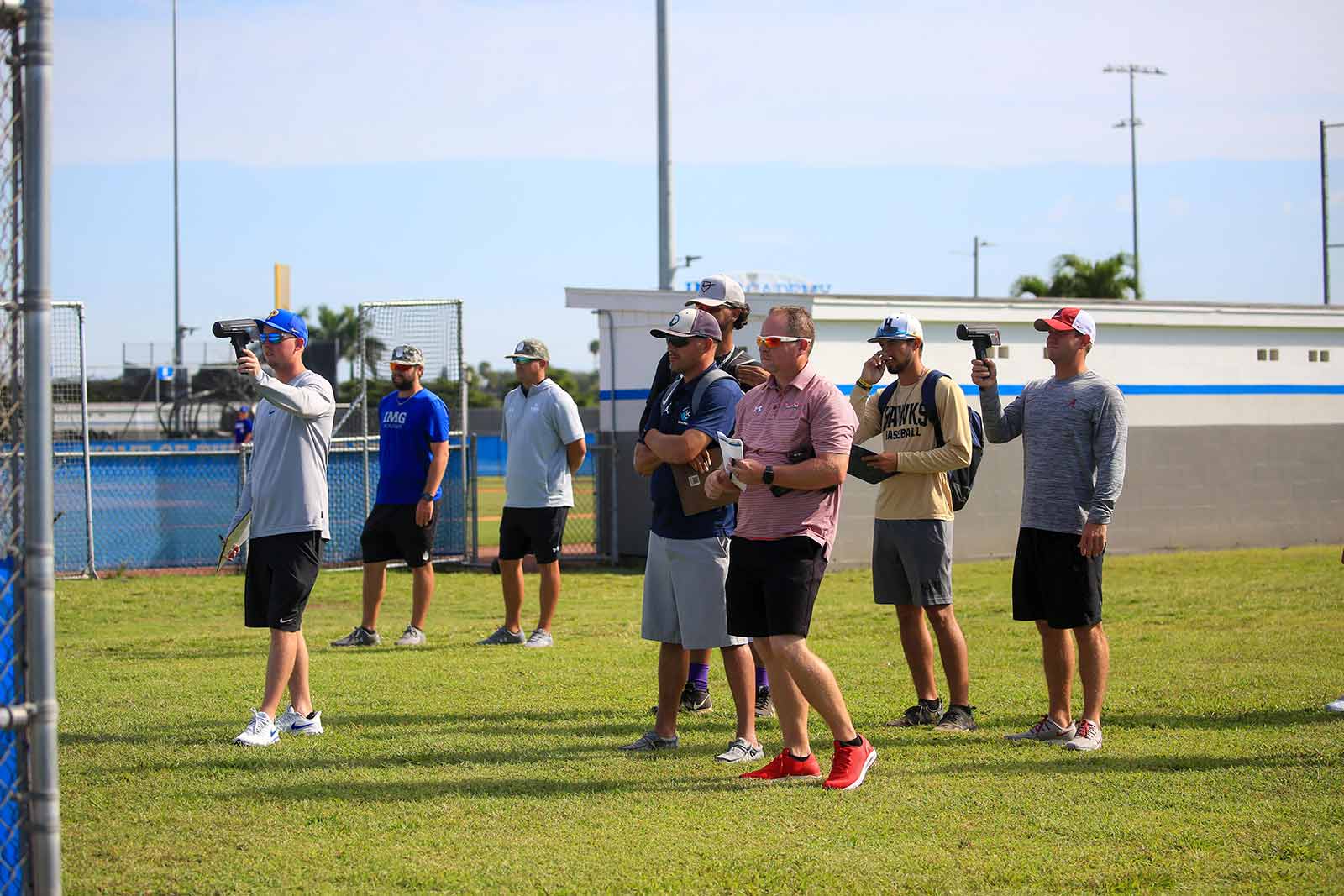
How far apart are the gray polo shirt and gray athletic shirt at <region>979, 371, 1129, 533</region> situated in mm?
4536

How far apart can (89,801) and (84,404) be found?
10.7 m

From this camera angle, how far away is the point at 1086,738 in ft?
23.2

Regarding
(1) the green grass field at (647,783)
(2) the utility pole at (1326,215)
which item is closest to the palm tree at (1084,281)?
(2) the utility pole at (1326,215)

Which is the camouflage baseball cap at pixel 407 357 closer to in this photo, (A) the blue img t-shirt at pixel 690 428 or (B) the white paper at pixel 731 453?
(A) the blue img t-shirt at pixel 690 428

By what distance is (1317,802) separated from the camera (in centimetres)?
593

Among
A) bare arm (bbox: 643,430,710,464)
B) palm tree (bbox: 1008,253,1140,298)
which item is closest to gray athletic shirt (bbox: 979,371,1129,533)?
bare arm (bbox: 643,430,710,464)

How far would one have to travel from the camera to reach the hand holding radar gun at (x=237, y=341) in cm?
704

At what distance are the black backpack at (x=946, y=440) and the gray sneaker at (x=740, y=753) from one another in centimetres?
179

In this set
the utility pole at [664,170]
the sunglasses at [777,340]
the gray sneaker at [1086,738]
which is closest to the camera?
the sunglasses at [777,340]

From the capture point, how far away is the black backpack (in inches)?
305

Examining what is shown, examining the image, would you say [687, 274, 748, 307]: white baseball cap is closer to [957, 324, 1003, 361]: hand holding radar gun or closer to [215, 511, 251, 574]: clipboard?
[957, 324, 1003, 361]: hand holding radar gun

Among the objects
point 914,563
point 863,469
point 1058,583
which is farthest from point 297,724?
point 1058,583

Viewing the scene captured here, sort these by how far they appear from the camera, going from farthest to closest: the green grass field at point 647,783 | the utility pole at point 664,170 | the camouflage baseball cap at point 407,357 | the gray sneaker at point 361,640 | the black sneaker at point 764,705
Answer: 1. the utility pole at point 664,170
2. the camouflage baseball cap at point 407,357
3. the gray sneaker at point 361,640
4. the black sneaker at point 764,705
5. the green grass field at point 647,783

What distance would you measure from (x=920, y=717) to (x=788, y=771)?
1486 mm
